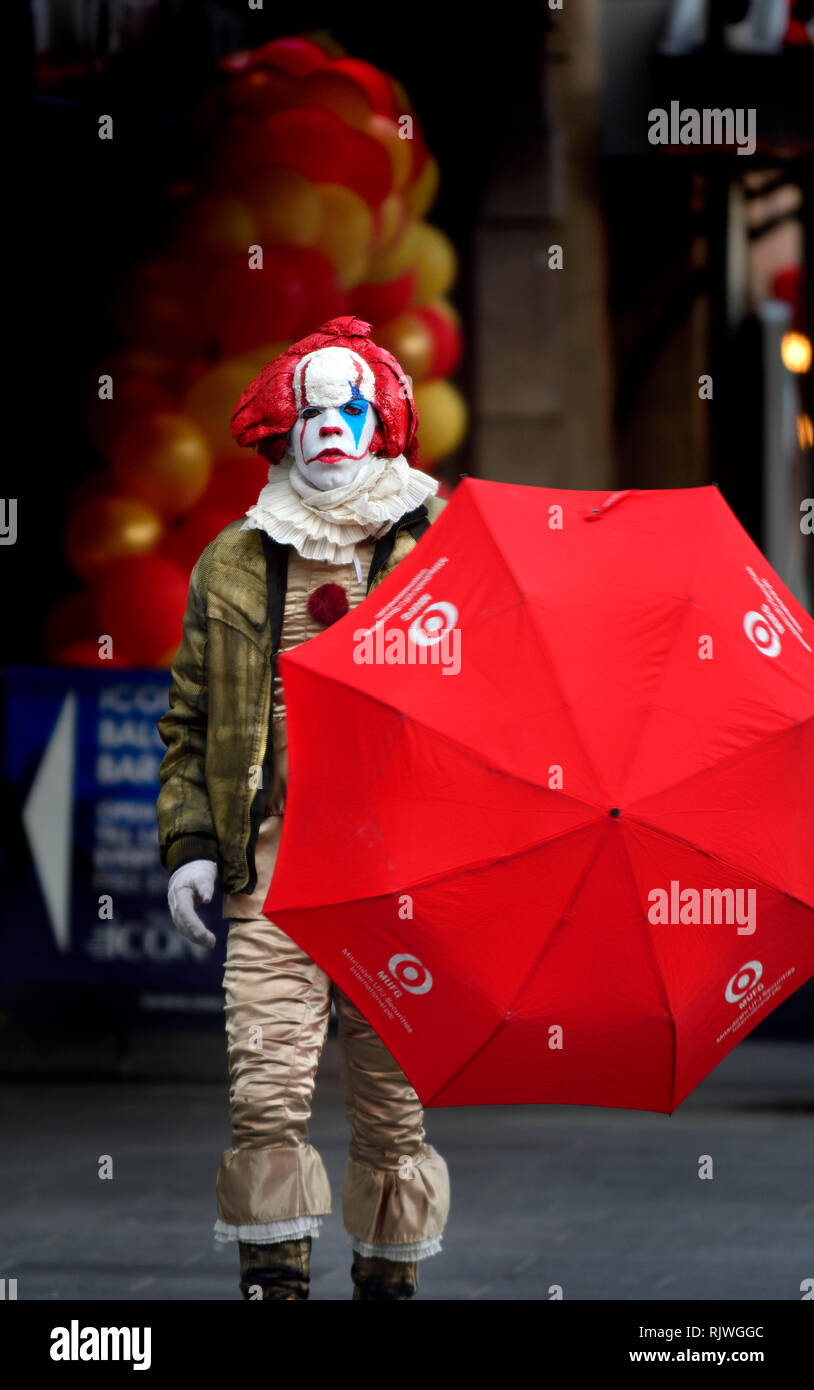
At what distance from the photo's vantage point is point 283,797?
4086 mm

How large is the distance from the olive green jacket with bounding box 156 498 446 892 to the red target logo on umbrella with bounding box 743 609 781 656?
0.85 m

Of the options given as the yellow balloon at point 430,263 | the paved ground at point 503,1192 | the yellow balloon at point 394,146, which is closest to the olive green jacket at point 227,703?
the paved ground at point 503,1192

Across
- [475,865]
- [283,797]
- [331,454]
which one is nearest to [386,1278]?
[283,797]

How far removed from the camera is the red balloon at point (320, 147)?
23.2ft

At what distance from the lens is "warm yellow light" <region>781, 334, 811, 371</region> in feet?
33.4

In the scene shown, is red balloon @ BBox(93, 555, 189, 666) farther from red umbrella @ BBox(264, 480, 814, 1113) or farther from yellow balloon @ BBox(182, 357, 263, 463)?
red umbrella @ BBox(264, 480, 814, 1113)

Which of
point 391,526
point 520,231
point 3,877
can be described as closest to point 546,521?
point 391,526

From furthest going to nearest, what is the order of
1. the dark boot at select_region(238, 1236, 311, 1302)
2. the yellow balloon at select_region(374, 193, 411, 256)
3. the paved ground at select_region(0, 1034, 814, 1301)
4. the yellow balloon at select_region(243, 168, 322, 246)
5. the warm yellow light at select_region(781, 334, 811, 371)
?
the warm yellow light at select_region(781, 334, 811, 371) < the yellow balloon at select_region(374, 193, 411, 256) < the yellow balloon at select_region(243, 168, 322, 246) < the paved ground at select_region(0, 1034, 814, 1301) < the dark boot at select_region(238, 1236, 311, 1302)

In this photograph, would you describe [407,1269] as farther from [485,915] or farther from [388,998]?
[485,915]

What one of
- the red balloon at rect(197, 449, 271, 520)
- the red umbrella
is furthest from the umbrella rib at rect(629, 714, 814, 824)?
the red balloon at rect(197, 449, 271, 520)

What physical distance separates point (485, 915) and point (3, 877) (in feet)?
14.3

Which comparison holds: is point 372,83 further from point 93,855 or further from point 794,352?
point 794,352

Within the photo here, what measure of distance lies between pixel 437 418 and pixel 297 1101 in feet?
13.0

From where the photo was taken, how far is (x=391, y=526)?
4.16m
